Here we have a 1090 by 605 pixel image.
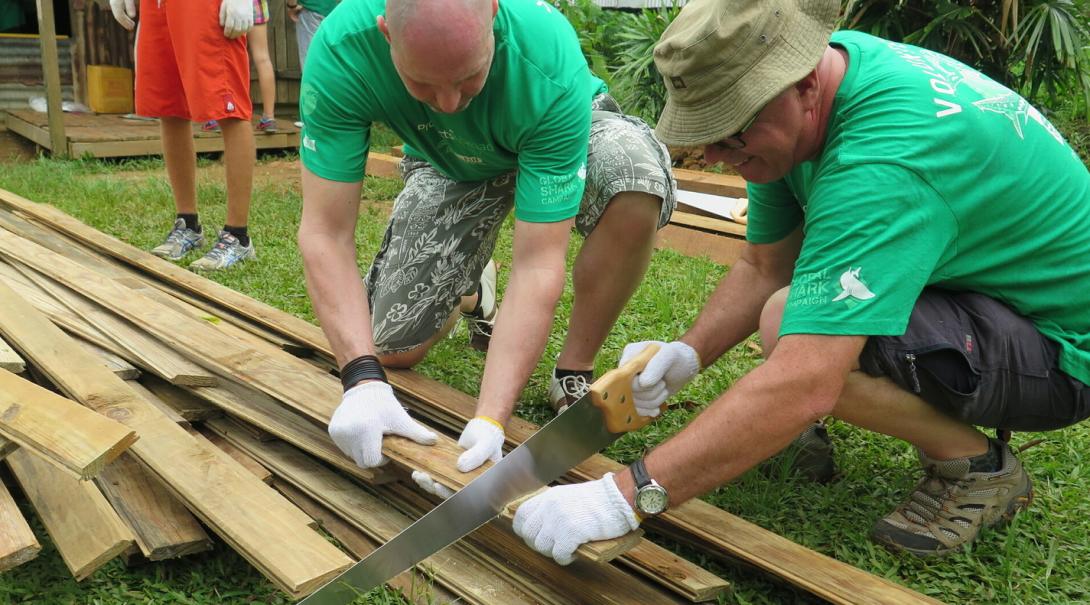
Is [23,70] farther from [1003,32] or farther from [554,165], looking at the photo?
[554,165]

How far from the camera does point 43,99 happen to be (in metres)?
11.1

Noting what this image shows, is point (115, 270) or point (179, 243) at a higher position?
point (115, 270)

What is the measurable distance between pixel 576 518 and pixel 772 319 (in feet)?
2.65

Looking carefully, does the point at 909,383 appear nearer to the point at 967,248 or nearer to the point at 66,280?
the point at 967,248

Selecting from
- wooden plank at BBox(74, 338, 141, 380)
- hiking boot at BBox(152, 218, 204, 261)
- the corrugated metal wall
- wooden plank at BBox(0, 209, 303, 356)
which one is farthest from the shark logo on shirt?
the corrugated metal wall

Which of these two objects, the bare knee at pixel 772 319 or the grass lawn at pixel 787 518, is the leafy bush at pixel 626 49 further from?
the bare knee at pixel 772 319

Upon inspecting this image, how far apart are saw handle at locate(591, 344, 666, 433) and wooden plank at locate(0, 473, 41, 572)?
4.53 ft

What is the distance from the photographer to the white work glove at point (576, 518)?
2.14m

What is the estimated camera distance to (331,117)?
280 cm

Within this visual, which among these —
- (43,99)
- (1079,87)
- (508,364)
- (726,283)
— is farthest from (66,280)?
(43,99)

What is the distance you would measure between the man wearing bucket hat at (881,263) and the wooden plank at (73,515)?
39.4 inches

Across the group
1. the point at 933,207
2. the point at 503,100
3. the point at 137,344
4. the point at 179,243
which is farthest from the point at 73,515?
the point at 179,243

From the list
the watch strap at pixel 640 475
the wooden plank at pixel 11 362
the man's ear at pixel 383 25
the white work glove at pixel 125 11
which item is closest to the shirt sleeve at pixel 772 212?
the watch strap at pixel 640 475

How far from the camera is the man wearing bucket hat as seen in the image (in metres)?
2.04
